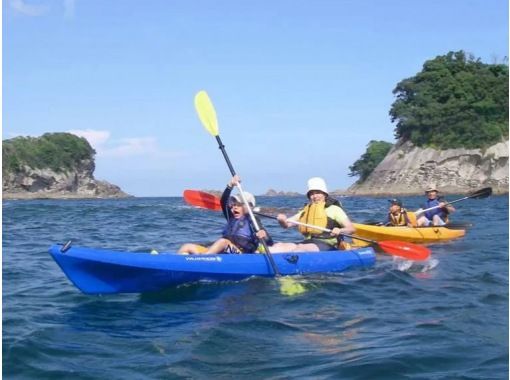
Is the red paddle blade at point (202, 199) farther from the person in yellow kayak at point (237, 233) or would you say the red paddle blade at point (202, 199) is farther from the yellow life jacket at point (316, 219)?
the person in yellow kayak at point (237, 233)

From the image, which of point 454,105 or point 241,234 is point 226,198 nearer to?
point 241,234

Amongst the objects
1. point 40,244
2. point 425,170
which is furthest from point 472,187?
point 40,244

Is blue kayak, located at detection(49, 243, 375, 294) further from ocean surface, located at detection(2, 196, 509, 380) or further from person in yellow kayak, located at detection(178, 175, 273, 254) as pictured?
person in yellow kayak, located at detection(178, 175, 273, 254)

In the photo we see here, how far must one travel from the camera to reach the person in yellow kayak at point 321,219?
7.96 metres

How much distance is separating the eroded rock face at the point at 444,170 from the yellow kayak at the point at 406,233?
37.0 meters

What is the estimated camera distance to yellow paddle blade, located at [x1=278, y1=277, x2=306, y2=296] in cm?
643

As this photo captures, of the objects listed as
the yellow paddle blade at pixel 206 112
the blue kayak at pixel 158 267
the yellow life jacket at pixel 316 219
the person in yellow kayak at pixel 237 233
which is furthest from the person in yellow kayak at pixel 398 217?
the person in yellow kayak at pixel 237 233

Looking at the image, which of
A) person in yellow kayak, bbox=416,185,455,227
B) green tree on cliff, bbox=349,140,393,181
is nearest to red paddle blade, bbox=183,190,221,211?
person in yellow kayak, bbox=416,185,455,227

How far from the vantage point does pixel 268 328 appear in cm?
498

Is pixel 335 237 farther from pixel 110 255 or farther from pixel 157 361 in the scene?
pixel 157 361

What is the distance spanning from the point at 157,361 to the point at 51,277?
12.0 ft

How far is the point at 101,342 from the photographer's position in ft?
15.1

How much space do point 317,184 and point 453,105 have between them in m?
48.7

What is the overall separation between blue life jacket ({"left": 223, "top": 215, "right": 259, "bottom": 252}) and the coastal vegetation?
155 ft
